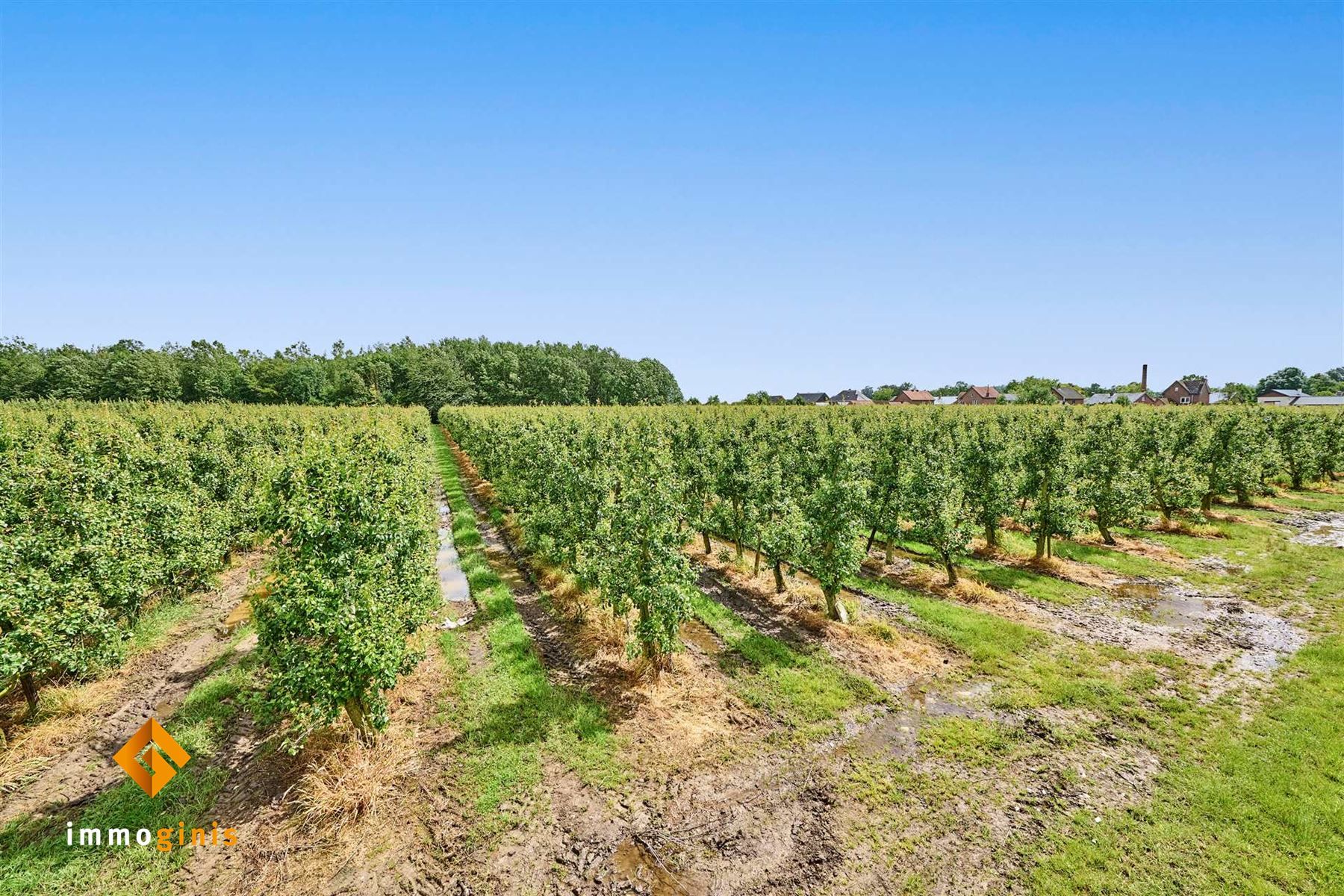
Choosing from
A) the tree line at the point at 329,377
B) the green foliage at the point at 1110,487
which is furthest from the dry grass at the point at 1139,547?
the tree line at the point at 329,377

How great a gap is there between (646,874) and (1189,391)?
493 ft

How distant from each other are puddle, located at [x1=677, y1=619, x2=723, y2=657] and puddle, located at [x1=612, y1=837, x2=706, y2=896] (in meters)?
7.03

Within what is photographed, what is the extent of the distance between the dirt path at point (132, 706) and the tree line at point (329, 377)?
7391cm

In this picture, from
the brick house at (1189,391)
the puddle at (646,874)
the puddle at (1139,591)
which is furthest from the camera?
the brick house at (1189,391)

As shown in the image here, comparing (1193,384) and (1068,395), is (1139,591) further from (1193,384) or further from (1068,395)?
(1193,384)

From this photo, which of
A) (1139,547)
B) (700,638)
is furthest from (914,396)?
(700,638)

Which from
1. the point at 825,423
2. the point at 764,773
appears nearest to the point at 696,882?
the point at 764,773

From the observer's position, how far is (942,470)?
21.9 meters

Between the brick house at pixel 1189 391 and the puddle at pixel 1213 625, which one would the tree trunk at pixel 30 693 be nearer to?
the puddle at pixel 1213 625

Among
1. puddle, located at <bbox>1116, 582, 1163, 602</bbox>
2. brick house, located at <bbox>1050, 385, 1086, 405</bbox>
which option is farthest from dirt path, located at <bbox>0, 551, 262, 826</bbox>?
brick house, located at <bbox>1050, 385, 1086, 405</bbox>

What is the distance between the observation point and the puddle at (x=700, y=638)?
16428 millimetres

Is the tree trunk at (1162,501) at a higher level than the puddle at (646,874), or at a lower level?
higher

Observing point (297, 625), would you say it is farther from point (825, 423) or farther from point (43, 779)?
point (825, 423)

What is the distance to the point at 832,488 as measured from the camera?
16.8 meters
